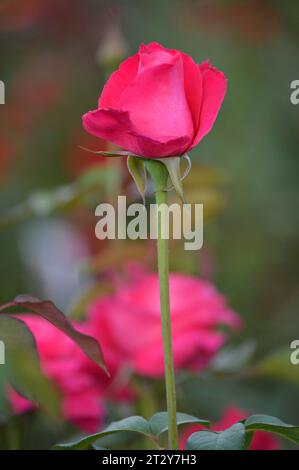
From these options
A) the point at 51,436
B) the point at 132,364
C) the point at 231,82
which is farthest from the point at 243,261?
the point at 132,364

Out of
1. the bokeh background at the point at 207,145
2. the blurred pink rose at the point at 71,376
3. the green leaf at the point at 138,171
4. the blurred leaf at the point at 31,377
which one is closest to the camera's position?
the blurred leaf at the point at 31,377

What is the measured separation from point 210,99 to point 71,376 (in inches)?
10.5

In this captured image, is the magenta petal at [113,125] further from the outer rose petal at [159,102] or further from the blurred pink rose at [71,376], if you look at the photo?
the blurred pink rose at [71,376]

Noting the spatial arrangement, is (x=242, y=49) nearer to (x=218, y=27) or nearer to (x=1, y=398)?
(x=218, y=27)

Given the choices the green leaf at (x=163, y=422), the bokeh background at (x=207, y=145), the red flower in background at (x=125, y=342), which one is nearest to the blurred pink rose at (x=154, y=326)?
the red flower in background at (x=125, y=342)

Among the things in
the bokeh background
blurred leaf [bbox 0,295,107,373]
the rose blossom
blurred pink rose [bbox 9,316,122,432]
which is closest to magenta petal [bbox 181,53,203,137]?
the rose blossom

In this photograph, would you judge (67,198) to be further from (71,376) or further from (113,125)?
(113,125)

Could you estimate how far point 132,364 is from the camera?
641 millimetres

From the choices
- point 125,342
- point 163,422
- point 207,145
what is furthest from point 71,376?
point 207,145

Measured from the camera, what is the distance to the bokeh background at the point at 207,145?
1204 millimetres

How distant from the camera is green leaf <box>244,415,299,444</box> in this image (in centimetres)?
38

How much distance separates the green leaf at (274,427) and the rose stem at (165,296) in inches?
1.3

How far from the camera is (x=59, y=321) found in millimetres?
388

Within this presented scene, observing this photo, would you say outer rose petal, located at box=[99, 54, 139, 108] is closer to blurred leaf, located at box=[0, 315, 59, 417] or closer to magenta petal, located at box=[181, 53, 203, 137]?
magenta petal, located at box=[181, 53, 203, 137]
